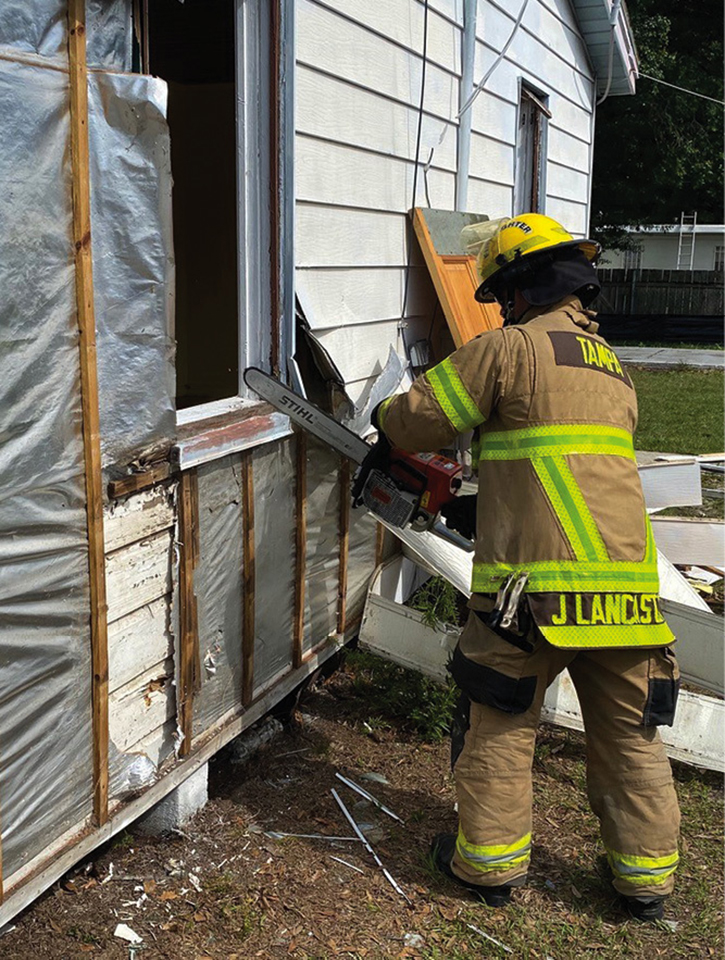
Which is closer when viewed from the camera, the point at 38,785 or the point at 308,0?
the point at 38,785

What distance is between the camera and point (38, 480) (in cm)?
243

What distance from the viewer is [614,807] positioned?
10.2 ft

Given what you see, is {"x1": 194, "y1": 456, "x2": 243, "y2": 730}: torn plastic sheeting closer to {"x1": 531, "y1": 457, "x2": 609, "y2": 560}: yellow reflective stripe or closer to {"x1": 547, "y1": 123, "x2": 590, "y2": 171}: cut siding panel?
{"x1": 531, "y1": 457, "x2": 609, "y2": 560}: yellow reflective stripe

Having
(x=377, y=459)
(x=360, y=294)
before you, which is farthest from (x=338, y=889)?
(x=360, y=294)

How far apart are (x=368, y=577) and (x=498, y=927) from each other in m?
2.03

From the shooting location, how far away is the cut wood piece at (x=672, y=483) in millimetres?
5566

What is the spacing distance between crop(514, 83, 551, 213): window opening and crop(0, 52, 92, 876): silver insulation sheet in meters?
5.41

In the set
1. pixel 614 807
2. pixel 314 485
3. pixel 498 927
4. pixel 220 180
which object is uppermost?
pixel 220 180

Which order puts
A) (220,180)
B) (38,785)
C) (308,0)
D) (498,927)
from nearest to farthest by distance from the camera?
(38,785)
(498,927)
(308,0)
(220,180)

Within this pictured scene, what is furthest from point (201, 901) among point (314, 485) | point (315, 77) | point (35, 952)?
point (315, 77)

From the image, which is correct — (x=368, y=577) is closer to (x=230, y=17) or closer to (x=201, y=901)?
(x=201, y=901)

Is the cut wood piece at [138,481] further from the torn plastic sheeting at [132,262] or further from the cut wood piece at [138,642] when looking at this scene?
the cut wood piece at [138,642]

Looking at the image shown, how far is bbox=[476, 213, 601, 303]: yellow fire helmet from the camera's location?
10.0 ft

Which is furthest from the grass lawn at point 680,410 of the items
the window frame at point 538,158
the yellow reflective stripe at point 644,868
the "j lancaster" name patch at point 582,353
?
the yellow reflective stripe at point 644,868
